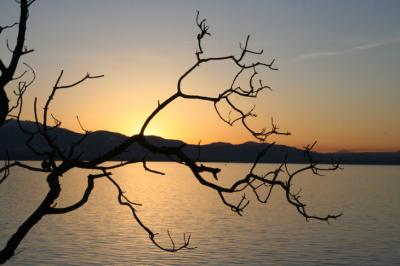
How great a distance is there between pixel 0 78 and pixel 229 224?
209 ft

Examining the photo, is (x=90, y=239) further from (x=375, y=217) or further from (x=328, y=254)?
(x=375, y=217)

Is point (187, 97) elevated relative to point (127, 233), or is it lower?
elevated

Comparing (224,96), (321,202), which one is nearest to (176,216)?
(321,202)

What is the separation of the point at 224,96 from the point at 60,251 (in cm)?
4569

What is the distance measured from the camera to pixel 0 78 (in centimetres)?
543

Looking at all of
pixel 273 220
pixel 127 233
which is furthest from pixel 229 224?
pixel 127 233

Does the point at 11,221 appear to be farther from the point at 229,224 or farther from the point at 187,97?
→ the point at 187,97

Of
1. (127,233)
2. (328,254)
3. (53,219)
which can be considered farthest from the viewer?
(53,219)

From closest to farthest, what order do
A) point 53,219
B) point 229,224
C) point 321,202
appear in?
point 229,224 < point 53,219 < point 321,202

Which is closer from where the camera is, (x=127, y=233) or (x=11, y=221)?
(x=127, y=233)

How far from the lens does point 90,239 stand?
5609 cm

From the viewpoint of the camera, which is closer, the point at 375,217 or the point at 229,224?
the point at 229,224

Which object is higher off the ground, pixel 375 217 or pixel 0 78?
pixel 0 78

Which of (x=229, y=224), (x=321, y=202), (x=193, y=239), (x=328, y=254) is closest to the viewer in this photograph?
(x=328, y=254)
